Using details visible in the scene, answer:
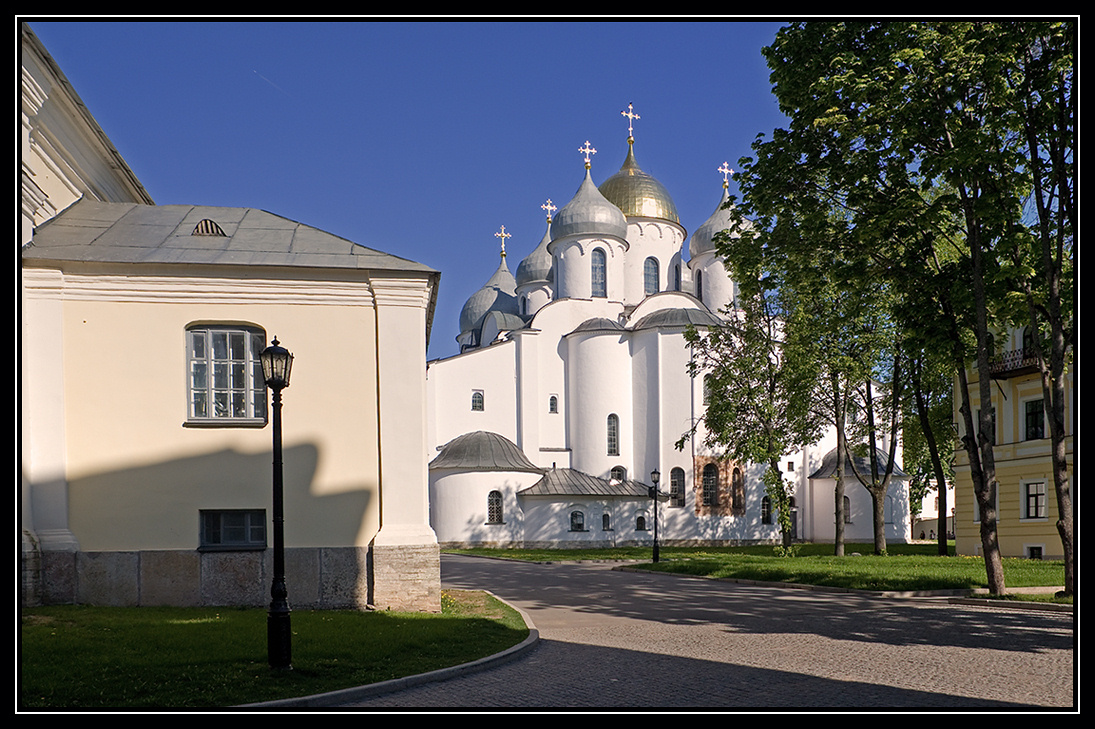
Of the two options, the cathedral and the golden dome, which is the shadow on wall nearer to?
the cathedral

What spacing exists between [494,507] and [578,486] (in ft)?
14.4

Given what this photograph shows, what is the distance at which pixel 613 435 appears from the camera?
51.9m

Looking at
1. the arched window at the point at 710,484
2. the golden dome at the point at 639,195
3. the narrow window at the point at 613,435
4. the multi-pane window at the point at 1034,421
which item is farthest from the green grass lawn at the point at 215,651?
the golden dome at the point at 639,195

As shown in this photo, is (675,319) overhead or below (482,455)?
overhead

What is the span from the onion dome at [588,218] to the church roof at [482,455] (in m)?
13.6

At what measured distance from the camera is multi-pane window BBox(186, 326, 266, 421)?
582 inches

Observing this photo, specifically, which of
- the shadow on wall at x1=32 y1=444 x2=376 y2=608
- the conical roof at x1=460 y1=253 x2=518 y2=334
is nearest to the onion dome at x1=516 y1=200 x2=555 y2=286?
the conical roof at x1=460 y1=253 x2=518 y2=334

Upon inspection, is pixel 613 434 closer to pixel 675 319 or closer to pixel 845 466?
pixel 675 319

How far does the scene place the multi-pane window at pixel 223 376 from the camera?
582 inches

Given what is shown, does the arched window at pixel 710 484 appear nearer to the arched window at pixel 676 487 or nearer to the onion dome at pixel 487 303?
the arched window at pixel 676 487

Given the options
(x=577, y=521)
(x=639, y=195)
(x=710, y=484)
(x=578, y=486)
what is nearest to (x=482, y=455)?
(x=578, y=486)

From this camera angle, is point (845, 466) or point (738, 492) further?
point (845, 466)
